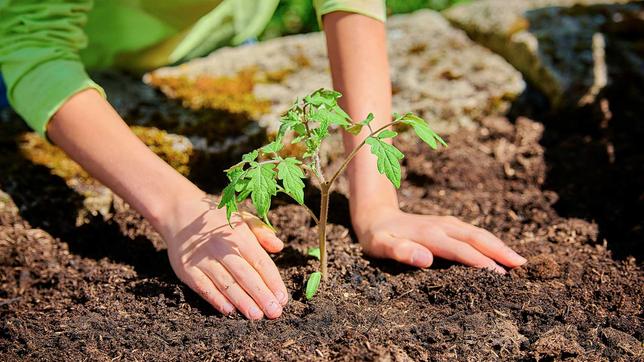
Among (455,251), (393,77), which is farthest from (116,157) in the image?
(393,77)

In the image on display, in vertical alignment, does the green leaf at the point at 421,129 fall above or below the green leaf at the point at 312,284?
above

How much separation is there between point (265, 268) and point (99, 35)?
1728 mm

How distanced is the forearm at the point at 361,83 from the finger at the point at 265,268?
42 centimetres

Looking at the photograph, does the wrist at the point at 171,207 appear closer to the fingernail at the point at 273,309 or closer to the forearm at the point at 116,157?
the forearm at the point at 116,157

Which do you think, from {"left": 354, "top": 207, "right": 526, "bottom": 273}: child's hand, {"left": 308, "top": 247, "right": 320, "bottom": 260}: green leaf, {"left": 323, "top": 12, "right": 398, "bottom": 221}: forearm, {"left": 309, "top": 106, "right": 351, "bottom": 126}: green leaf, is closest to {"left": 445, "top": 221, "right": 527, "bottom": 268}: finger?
{"left": 354, "top": 207, "right": 526, "bottom": 273}: child's hand

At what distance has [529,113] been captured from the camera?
120 inches

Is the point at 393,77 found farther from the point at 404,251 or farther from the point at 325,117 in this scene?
the point at 325,117

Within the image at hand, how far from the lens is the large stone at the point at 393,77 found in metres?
2.97

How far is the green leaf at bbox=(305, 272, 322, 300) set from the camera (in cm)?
190

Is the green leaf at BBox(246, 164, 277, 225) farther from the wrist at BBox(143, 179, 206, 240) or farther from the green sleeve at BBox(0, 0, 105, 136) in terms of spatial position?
the green sleeve at BBox(0, 0, 105, 136)

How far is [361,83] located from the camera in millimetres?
2340

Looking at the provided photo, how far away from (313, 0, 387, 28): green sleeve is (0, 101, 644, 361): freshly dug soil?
65cm

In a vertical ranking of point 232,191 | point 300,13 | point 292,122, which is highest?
point 292,122

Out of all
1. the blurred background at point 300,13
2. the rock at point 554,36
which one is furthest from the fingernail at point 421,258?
the blurred background at point 300,13
